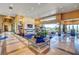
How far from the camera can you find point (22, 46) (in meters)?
3.16

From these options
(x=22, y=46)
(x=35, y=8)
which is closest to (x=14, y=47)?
(x=22, y=46)

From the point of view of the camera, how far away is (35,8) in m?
3.17

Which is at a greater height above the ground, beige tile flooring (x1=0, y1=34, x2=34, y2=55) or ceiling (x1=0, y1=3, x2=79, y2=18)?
ceiling (x1=0, y1=3, x2=79, y2=18)

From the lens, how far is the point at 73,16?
3182 mm

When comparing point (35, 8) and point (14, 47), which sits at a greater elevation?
point (35, 8)

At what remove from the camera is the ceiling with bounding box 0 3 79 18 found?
122 inches

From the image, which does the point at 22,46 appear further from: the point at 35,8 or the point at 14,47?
the point at 35,8

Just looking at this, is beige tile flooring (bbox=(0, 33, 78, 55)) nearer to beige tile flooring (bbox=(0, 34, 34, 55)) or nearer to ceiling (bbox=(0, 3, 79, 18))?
beige tile flooring (bbox=(0, 34, 34, 55))

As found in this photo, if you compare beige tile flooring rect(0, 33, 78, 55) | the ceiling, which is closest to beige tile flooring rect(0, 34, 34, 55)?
beige tile flooring rect(0, 33, 78, 55)

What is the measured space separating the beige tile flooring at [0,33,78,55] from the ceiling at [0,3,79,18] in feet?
2.03

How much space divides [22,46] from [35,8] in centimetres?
105

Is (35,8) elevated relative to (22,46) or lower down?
elevated

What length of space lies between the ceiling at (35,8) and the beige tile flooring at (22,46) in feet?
2.03
